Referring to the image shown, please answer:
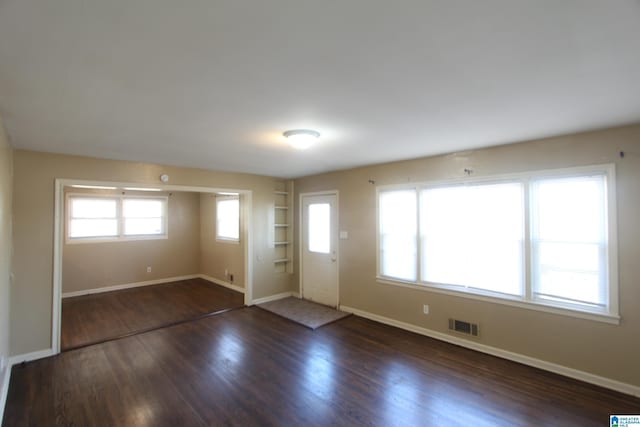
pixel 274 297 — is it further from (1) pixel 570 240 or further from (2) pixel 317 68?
(2) pixel 317 68

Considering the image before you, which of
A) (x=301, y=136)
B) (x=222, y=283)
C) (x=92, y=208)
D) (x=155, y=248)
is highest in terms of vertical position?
(x=301, y=136)

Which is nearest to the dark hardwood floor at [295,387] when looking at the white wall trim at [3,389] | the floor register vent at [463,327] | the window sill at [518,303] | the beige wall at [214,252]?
the white wall trim at [3,389]

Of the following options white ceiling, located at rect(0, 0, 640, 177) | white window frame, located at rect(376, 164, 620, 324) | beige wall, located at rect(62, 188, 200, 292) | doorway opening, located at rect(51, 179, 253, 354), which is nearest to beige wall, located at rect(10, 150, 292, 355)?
white ceiling, located at rect(0, 0, 640, 177)

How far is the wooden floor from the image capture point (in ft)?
14.1

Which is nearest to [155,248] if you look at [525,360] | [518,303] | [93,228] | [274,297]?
[93,228]

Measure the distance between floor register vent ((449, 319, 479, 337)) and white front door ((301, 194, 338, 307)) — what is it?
2.09m

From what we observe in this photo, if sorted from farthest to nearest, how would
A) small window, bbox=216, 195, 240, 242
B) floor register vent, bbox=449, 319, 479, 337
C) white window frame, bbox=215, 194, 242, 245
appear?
small window, bbox=216, 195, 240, 242, white window frame, bbox=215, 194, 242, 245, floor register vent, bbox=449, 319, 479, 337

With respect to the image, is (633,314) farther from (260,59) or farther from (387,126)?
(260,59)

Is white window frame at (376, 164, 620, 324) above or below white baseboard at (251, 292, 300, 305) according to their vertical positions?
above

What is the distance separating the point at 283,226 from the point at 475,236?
12.3ft

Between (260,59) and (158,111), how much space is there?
124 cm

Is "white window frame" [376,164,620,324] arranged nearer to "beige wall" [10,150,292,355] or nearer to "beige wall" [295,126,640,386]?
"beige wall" [295,126,640,386]

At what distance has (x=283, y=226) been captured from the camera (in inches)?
245

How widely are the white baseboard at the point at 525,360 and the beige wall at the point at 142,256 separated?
542 cm
